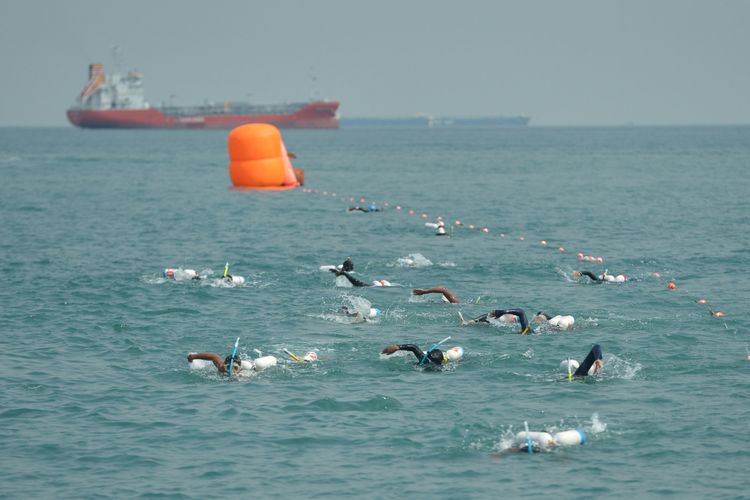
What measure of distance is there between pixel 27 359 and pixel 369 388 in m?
9.28

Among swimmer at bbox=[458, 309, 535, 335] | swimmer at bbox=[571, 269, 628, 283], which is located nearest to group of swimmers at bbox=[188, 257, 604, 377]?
swimmer at bbox=[458, 309, 535, 335]

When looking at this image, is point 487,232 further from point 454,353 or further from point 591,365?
point 591,365

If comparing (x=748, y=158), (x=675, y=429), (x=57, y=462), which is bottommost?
(x=57, y=462)

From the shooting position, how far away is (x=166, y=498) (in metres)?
18.8

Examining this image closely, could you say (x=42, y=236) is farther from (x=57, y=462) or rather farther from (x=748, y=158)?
(x=748, y=158)

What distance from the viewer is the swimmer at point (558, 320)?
3011 centimetres

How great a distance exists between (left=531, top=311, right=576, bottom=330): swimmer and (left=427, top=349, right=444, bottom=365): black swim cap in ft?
16.4

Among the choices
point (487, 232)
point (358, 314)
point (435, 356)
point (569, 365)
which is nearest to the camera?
point (569, 365)

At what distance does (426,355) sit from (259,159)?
4573 centimetres

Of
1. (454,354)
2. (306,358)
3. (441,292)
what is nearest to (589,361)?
(454,354)

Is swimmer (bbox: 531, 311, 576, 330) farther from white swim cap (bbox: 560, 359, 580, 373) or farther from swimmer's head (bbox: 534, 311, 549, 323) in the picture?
white swim cap (bbox: 560, 359, 580, 373)

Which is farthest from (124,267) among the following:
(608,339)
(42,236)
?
(608,339)

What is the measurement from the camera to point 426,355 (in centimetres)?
2641

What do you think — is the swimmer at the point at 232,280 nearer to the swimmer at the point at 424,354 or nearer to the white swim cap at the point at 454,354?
the swimmer at the point at 424,354
